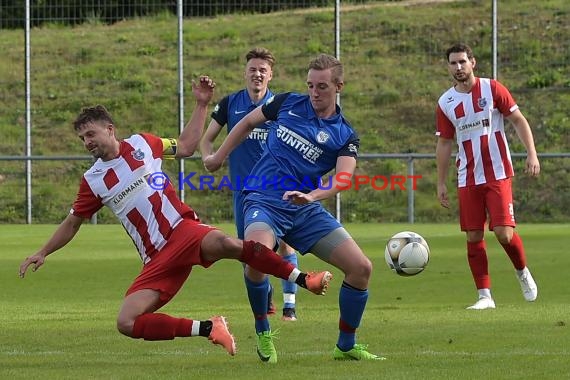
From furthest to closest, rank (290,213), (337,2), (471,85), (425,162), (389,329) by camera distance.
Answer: (425,162)
(337,2)
(471,85)
(389,329)
(290,213)

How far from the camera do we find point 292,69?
3300cm

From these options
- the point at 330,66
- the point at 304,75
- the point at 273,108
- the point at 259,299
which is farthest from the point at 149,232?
the point at 304,75

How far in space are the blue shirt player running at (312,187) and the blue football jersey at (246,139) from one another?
226cm

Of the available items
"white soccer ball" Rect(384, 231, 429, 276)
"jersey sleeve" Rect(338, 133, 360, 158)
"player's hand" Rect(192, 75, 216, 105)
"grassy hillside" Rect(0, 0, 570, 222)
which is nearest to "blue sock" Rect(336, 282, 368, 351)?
"jersey sleeve" Rect(338, 133, 360, 158)

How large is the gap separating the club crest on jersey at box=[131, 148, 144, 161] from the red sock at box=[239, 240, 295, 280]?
96 cm

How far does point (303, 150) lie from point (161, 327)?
1.52 m

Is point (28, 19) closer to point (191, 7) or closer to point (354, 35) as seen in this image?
point (191, 7)

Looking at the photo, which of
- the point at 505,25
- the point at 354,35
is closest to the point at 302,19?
the point at 354,35

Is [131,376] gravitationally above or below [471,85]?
below

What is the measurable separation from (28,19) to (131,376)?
2074cm

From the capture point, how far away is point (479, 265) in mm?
11500

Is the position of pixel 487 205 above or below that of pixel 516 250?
above

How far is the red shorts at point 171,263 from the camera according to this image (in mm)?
8047

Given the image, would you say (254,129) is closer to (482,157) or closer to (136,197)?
(482,157)
